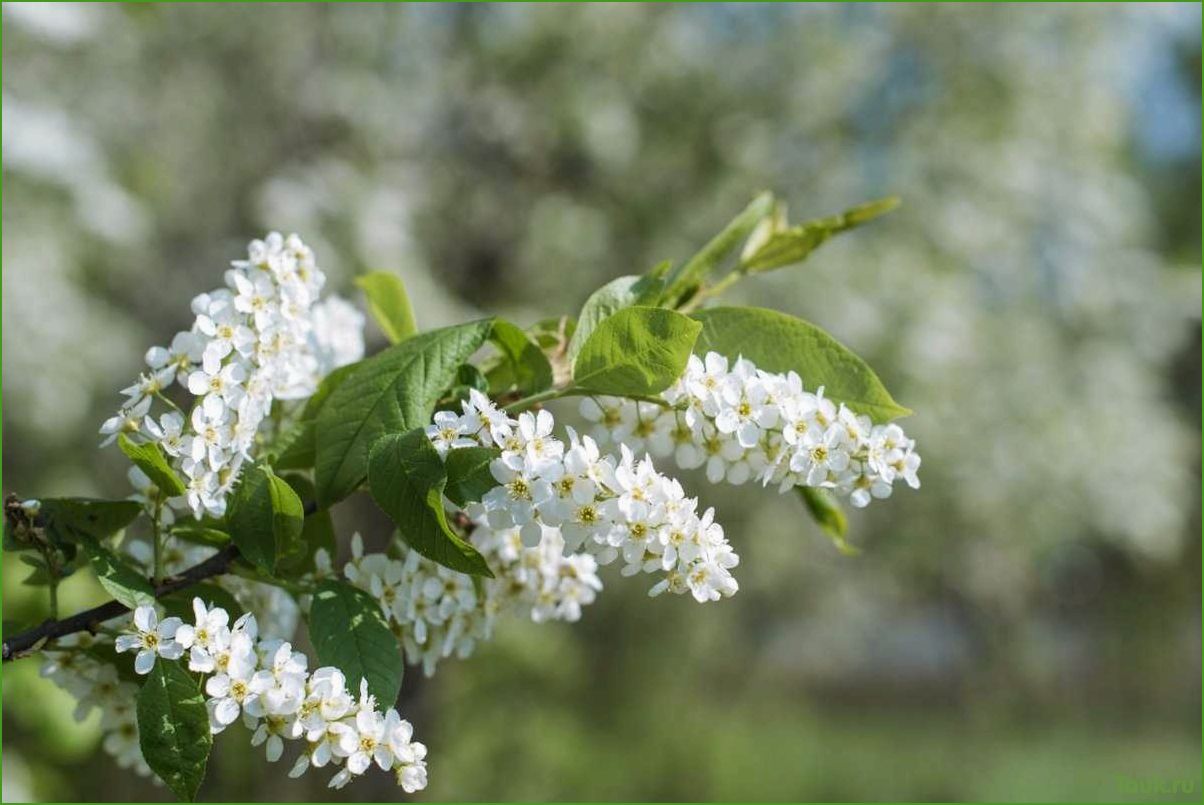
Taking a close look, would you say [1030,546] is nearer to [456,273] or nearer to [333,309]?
[456,273]

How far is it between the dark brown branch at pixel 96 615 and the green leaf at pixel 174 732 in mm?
72

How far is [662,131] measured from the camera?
202 inches

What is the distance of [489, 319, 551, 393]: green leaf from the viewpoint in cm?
88

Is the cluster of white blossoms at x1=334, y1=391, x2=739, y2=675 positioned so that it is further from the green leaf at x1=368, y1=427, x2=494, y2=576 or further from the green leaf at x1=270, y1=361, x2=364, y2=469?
the green leaf at x1=270, y1=361, x2=364, y2=469

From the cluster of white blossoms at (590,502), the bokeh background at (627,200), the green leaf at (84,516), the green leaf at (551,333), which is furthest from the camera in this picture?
the bokeh background at (627,200)

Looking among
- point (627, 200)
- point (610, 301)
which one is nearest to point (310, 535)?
point (610, 301)

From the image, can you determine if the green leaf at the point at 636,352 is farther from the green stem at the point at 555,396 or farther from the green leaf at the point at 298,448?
the green leaf at the point at 298,448

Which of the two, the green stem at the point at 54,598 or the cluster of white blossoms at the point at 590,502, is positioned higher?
the green stem at the point at 54,598

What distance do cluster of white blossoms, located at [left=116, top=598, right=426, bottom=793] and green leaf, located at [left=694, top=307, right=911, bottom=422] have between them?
35 cm

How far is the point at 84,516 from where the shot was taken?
86 centimetres

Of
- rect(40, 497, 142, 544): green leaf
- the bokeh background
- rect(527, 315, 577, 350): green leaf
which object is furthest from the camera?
the bokeh background

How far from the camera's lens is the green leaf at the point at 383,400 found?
2.66 feet

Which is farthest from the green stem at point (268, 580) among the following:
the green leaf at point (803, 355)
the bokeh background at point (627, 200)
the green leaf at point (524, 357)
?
the bokeh background at point (627, 200)

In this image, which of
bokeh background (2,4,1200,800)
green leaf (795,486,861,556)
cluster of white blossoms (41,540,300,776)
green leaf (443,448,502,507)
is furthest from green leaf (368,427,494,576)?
bokeh background (2,4,1200,800)
